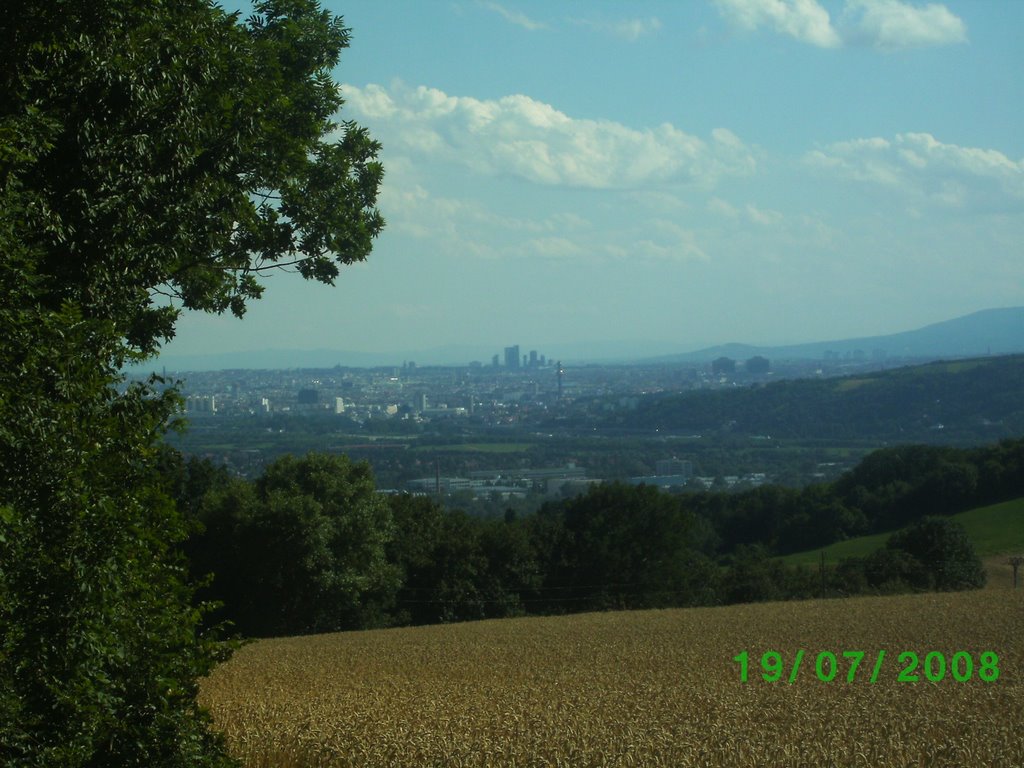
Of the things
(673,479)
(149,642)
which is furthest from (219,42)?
(673,479)

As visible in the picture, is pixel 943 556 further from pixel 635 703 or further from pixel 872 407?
pixel 872 407

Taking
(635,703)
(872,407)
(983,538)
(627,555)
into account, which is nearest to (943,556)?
(627,555)

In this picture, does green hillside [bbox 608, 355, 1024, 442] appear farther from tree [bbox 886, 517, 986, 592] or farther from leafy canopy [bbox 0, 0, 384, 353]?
leafy canopy [bbox 0, 0, 384, 353]

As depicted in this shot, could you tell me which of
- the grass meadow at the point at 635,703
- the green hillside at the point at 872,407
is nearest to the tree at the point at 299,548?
the grass meadow at the point at 635,703

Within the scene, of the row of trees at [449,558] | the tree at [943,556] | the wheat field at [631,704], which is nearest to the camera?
the wheat field at [631,704]

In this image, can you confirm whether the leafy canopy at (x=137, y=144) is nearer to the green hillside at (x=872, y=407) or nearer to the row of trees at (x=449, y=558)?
→ the row of trees at (x=449, y=558)
